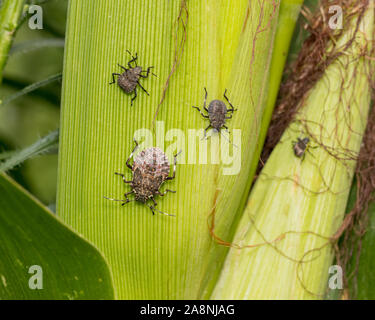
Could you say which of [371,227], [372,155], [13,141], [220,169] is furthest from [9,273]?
[372,155]

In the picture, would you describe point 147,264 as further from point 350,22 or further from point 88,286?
point 350,22

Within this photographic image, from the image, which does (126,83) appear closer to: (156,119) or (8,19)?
(156,119)

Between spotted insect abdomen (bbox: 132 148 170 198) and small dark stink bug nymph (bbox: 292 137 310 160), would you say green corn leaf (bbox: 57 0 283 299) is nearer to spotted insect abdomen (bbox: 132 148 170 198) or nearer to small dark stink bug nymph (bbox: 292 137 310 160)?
spotted insect abdomen (bbox: 132 148 170 198)

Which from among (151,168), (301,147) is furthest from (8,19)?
(301,147)

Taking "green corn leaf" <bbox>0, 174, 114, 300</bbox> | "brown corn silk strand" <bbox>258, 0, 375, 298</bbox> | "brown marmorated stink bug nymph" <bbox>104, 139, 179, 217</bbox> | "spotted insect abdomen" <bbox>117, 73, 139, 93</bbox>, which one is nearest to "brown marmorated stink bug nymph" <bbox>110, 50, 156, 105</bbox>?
"spotted insect abdomen" <bbox>117, 73, 139, 93</bbox>

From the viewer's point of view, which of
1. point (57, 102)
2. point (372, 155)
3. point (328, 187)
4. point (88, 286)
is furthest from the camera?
point (57, 102)
